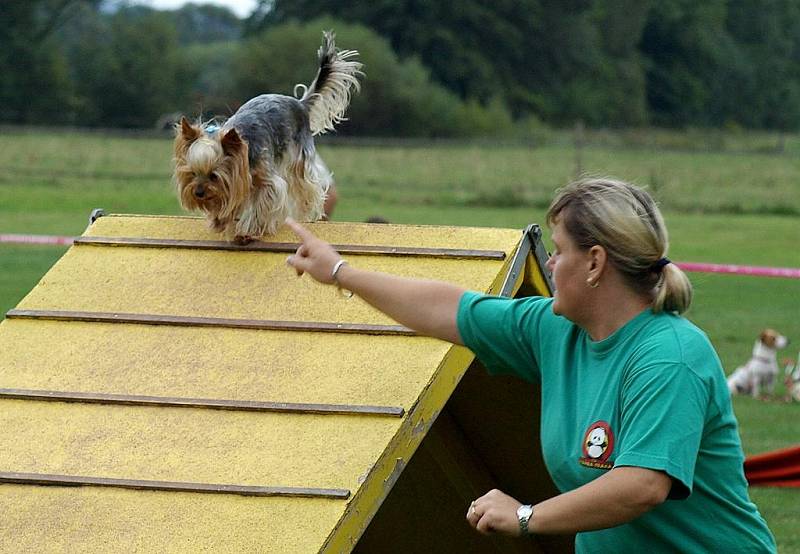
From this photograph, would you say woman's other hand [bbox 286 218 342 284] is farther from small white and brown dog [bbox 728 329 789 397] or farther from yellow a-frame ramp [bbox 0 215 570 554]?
small white and brown dog [bbox 728 329 789 397]

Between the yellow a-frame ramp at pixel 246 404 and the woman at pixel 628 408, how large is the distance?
67 cm

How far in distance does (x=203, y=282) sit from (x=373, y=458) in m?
1.31

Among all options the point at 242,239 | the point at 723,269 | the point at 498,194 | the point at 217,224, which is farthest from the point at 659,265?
the point at 498,194

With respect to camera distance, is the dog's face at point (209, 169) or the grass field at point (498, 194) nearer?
the dog's face at point (209, 169)

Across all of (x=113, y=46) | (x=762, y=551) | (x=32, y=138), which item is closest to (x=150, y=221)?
(x=762, y=551)

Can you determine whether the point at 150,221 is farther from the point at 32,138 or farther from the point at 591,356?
the point at 32,138

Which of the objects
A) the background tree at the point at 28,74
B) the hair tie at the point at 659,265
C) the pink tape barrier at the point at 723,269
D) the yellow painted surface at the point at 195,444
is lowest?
the yellow painted surface at the point at 195,444

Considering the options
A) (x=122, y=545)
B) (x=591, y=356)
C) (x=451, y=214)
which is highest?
(x=451, y=214)

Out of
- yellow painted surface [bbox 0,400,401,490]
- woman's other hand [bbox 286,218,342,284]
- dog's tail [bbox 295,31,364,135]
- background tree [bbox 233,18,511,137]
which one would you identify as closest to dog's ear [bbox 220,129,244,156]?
dog's tail [bbox 295,31,364,135]

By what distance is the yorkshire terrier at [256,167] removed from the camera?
17.4 ft

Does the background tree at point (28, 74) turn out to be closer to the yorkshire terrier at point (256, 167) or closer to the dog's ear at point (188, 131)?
the yorkshire terrier at point (256, 167)

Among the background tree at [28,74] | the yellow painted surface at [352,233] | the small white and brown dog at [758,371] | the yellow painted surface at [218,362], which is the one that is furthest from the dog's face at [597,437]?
the background tree at [28,74]

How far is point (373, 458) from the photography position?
347 cm

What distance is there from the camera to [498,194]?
27891 millimetres
